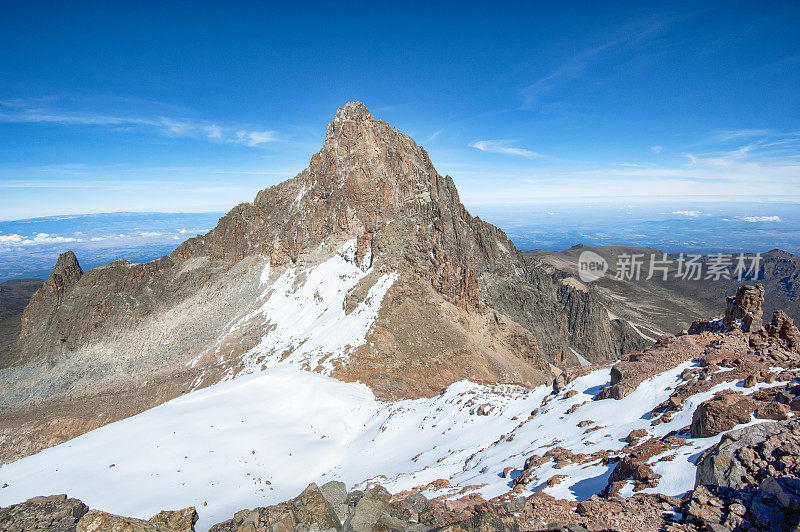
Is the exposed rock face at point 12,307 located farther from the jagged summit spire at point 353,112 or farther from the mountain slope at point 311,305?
the jagged summit spire at point 353,112

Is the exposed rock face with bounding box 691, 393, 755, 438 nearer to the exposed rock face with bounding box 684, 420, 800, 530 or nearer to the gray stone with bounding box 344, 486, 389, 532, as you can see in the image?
the exposed rock face with bounding box 684, 420, 800, 530

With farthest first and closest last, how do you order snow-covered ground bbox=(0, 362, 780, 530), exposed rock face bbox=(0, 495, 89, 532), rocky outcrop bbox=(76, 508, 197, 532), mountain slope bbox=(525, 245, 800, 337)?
mountain slope bbox=(525, 245, 800, 337) → snow-covered ground bbox=(0, 362, 780, 530) → exposed rock face bbox=(0, 495, 89, 532) → rocky outcrop bbox=(76, 508, 197, 532)

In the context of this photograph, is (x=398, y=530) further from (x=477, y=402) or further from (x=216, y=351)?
(x=216, y=351)

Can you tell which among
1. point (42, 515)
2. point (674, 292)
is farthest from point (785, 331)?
point (674, 292)

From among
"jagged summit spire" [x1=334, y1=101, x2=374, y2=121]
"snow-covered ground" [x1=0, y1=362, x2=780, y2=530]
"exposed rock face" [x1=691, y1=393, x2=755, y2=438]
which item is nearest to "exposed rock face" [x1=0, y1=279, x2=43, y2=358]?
"snow-covered ground" [x1=0, y1=362, x2=780, y2=530]

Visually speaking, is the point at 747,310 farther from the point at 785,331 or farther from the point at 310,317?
the point at 310,317

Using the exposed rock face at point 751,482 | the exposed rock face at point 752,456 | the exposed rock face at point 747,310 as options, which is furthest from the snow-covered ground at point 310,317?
the exposed rock face at point 751,482
